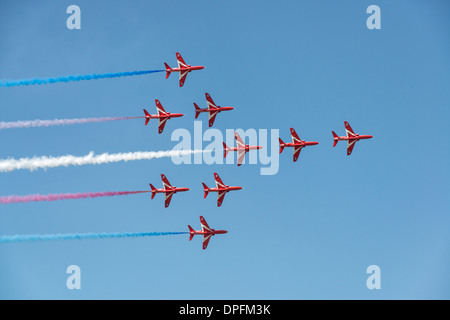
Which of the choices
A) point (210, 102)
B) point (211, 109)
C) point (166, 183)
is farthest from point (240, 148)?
point (166, 183)

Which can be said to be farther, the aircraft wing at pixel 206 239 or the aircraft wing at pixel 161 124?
the aircraft wing at pixel 206 239

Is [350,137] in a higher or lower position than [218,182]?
higher

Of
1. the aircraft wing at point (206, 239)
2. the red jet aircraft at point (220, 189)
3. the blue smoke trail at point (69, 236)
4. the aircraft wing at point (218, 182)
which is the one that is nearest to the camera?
the blue smoke trail at point (69, 236)

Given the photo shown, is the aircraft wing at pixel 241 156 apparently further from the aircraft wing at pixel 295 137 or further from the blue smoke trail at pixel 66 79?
the blue smoke trail at pixel 66 79

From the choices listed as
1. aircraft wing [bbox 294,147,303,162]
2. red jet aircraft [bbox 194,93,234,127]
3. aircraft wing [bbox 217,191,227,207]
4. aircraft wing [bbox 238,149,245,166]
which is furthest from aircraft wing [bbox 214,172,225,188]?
aircraft wing [bbox 294,147,303,162]

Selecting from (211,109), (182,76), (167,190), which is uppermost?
(182,76)

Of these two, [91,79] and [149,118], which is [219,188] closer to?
[149,118]

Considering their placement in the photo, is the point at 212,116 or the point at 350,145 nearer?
the point at 212,116

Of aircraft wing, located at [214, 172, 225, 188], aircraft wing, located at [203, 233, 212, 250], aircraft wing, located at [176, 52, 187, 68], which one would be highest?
aircraft wing, located at [176, 52, 187, 68]

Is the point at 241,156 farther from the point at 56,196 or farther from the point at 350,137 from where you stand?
the point at 56,196

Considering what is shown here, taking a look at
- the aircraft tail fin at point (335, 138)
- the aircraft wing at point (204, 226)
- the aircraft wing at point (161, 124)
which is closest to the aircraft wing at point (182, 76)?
the aircraft wing at point (161, 124)

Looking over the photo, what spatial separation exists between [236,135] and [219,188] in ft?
26.3

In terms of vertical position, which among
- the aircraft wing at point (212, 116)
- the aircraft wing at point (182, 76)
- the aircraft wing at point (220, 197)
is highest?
the aircraft wing at point (182, 76)

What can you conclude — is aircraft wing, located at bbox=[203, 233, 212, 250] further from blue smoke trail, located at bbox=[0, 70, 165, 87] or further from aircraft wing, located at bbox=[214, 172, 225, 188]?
blue smoke trail, located at bbox=[0, 70, 165, 87]
